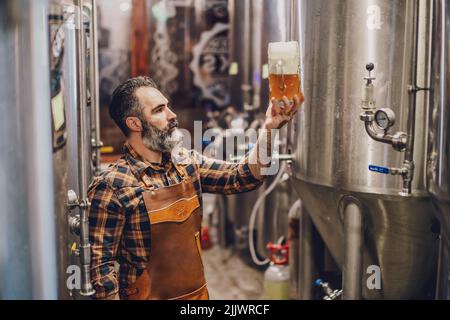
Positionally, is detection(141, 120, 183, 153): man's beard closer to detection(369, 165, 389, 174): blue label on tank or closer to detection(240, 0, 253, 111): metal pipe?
detection(369, 165, 389, 174): blue label on tank

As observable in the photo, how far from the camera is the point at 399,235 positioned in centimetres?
294

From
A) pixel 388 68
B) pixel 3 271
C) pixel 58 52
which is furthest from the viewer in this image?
pixel 388 68

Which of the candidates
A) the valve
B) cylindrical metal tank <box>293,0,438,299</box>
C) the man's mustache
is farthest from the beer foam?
the valve

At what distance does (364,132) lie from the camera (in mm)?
2846

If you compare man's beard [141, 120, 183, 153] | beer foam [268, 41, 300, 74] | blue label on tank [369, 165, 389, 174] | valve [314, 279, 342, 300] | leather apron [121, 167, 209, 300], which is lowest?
valve [314, 279, 342, 300]

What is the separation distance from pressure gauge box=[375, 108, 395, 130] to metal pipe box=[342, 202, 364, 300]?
40cm

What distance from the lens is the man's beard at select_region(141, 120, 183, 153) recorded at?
7.66 feet

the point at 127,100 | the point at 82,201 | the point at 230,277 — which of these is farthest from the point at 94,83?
the point at 230,277

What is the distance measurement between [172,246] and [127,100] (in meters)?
0.52

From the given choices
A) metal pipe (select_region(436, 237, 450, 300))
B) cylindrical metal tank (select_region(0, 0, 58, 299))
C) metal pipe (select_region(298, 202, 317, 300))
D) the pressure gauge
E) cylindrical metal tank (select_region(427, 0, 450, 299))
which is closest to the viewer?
cylindrical metal tank (select_region(0, 0, 58, 299))

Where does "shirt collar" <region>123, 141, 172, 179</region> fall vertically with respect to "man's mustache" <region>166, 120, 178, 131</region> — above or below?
below

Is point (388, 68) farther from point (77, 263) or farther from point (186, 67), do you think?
point (186, 67)

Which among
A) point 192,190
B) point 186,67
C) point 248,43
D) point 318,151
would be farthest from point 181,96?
point 192,190
